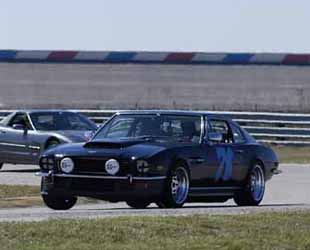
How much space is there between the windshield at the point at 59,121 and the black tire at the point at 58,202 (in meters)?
10.8

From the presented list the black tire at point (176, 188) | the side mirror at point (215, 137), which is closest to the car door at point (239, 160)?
the side mirror at point (215, 137)

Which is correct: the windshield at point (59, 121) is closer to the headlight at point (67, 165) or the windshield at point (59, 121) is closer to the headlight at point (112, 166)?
the headlight at point (67, 165)

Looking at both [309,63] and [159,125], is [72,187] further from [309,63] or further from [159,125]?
[309,63]

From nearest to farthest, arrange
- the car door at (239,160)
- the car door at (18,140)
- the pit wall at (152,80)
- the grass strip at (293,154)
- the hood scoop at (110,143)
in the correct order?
the hood scoop at (110,143), the car door at (239,160), the car door at (18,140), the grass strip at (293,154), the pit wall at (152,80)

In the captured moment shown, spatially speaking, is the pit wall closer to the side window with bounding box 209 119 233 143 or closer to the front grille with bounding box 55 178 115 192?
the side window with bounding box 209 119 233 143

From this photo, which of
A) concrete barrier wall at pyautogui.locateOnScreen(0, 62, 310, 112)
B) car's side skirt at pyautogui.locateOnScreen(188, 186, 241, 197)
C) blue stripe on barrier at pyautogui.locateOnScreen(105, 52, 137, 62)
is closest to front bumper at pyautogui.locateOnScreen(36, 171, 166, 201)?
car's side skirt at pyautogui.locateOnScreen(188, 186, 241, 197)

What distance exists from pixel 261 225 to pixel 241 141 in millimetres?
5723

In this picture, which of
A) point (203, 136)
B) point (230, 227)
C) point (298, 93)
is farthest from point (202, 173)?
point (298, 93)

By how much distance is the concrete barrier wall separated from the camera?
193 feet

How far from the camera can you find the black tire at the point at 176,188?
19.1 meters

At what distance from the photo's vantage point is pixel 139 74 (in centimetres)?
6144

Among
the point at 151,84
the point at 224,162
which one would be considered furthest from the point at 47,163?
the point at 151,84

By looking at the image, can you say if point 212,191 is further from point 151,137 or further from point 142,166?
point 142,166

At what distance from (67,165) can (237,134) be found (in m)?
3.36
